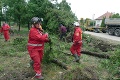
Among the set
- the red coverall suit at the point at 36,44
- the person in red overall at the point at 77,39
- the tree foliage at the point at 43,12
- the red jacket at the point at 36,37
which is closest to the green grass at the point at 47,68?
the person in red overall at the point at 77,39

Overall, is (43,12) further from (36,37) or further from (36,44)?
(36,37)

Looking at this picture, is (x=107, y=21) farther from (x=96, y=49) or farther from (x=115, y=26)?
(x=96, y=49)

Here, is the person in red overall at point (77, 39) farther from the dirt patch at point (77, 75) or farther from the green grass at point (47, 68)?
the dirt patch at point (77, 75)

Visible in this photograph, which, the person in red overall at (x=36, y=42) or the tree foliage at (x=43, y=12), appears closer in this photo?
the person in red overall at (x=36, y=42)

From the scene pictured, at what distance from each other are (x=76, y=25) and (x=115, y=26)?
20.5 meters

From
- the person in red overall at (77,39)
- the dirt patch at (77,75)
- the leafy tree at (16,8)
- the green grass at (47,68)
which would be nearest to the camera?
the dirt patch at (77,75)

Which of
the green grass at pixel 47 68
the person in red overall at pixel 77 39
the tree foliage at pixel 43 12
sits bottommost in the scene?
the green grass at pixel 47 68

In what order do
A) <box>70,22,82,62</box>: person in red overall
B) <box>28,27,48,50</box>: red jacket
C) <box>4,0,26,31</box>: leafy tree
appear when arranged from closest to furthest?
<box>28,27,48,50</box>: red jacket, <box>70,22,82,62</box>: person in red overall, <box>4,0,26,31</box>: leafy tree

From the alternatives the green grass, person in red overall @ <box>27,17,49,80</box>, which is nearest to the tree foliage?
the green grass

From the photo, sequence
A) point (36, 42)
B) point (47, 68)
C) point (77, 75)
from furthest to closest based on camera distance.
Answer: point (47, 68) → point (36, 42) → point (77, 75)

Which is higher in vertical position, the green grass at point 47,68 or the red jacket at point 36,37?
the red jacket at point 36,37

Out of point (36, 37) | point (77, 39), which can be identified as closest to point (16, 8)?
point (77, 39)

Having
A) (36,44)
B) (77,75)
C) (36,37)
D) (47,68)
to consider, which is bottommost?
(47,68)

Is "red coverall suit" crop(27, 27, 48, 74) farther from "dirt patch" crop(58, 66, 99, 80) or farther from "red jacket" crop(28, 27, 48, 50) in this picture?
"dirt patch" crop(58, 66, 99, 80)
